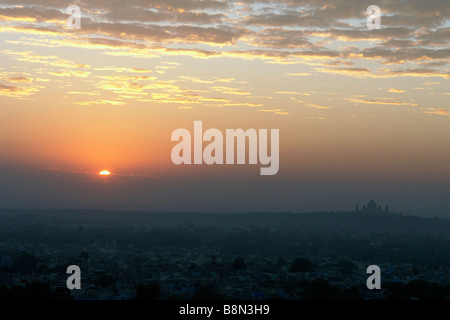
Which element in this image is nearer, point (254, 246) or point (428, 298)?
point (428, 298)

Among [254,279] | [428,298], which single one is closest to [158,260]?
[254,279]

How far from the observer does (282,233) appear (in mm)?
162875

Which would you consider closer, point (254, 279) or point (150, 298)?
point (150, 298)

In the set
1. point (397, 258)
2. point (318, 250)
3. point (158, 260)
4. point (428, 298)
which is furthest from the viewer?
point (318, 250)

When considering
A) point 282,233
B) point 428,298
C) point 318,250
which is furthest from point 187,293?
point 282,233

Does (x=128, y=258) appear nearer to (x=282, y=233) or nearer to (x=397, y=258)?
(x=397, y=258)

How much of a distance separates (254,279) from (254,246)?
64.5 m
